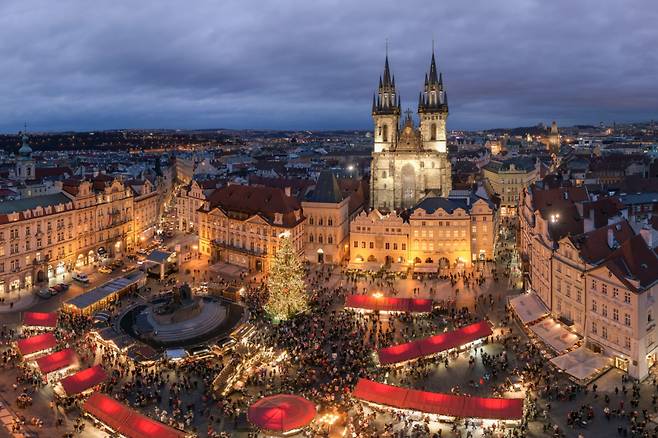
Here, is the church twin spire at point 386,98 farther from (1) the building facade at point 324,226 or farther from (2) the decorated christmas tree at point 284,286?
(2) the decorated christmas tree at point 284,286

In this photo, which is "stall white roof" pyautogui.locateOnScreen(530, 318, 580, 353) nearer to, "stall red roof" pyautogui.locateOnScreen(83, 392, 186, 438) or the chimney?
the chimney

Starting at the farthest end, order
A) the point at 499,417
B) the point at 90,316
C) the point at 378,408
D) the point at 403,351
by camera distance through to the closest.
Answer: the point at 90,316, the point at 403,351, the point at 378,408, the point at 499,417

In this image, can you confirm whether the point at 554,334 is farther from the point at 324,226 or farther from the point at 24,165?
the point at 24,165

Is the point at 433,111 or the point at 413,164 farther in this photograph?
the point at 433,111

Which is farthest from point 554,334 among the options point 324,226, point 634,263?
point 324,226

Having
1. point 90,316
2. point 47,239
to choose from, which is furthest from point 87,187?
point 90,316

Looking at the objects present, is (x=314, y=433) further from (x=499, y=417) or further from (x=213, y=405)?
(x=499, y=417)

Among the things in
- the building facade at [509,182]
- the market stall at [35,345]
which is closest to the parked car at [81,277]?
the market stall at [35,345]
